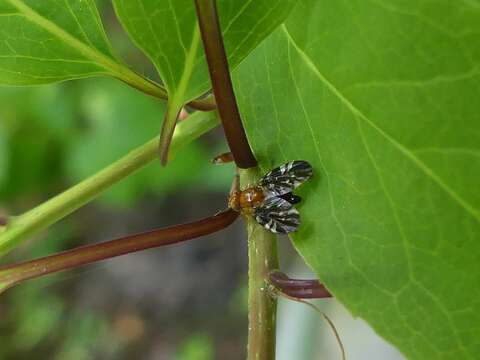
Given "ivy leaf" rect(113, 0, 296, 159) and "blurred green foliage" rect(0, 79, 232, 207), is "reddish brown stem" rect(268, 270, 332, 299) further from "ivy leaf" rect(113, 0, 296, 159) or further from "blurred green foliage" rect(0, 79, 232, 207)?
"blurred green foliage" rect(0, 79, 232, 207)

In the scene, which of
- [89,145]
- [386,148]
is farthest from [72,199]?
[89,145]

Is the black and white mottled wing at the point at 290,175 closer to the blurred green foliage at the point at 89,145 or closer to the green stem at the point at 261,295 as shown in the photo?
the green stem at the point at 261,295

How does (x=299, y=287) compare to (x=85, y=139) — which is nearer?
(x=299, y=287)

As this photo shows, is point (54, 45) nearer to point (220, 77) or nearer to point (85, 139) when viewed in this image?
point (220, 77)

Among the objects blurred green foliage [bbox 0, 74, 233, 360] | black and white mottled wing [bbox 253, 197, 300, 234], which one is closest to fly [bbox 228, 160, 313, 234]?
black and white mottled wing [bbox 253, 197, 300, 234]

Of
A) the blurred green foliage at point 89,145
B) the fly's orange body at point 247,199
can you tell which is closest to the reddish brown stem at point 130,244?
the fly's orange body at point 247,199

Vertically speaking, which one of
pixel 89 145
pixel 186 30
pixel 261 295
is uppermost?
pixel 89 145
